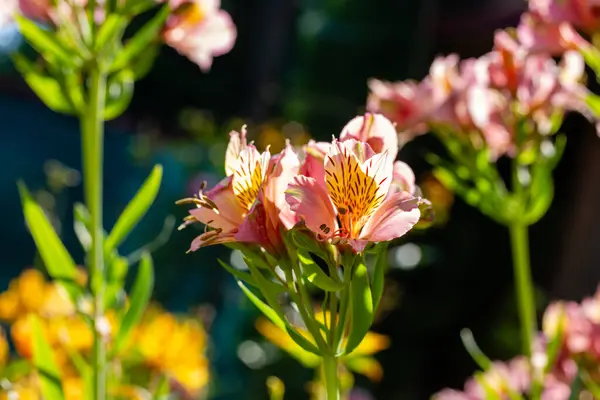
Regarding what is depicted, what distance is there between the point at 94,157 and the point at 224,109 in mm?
1943

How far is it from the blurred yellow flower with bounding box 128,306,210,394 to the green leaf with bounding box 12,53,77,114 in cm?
37

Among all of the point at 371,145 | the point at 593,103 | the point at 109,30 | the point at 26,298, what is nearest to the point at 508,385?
the point at 593,103

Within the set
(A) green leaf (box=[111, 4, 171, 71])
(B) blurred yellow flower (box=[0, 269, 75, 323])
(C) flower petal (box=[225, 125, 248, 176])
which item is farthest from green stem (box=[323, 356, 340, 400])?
(B) blurred yellow flower (box=[0, 269, 75, 323])

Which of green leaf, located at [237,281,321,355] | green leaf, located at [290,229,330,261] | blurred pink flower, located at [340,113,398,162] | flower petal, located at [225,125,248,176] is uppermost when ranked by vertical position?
blurred pink flower, located at [340,113,398,162]

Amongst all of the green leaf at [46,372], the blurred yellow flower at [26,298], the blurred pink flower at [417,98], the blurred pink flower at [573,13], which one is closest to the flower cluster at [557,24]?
the blurred pink flower at [573,13]

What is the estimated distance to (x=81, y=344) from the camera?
2.95 feet

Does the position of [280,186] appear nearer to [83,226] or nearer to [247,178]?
[247,178]

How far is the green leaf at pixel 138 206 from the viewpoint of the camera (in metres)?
0.57

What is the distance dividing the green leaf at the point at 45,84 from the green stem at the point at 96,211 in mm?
27

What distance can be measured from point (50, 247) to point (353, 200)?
1.09ft

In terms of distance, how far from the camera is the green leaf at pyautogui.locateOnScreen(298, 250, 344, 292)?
37 centimetres

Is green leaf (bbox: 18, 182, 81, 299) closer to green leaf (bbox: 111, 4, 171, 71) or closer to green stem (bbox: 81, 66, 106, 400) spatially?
green stem (bbox: 81, 66, 106, 400)

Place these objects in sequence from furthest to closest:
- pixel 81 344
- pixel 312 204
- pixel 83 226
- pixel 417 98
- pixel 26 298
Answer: pixel 26 298, pixel 81 344, pixel 417 98, pixel 83 226, pixel 312 204

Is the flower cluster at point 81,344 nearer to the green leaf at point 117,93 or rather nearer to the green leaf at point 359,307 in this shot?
the green leaf at point 117,93
